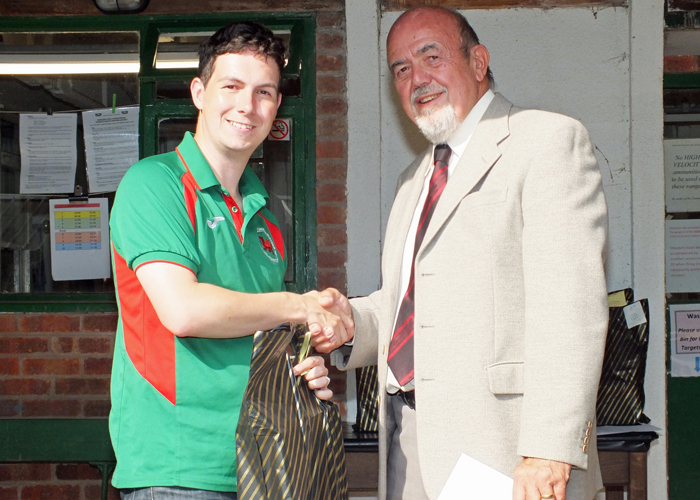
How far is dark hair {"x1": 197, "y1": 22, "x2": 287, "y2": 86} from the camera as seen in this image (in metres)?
2.15

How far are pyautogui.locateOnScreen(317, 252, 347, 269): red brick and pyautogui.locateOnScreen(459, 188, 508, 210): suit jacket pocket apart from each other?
1935mm

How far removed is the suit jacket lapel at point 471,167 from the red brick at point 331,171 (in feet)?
5.90

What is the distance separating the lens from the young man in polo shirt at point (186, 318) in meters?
1.83

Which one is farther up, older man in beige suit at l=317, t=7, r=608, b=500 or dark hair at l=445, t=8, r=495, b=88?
dark hair at l=445, t=8, r=495, b=88

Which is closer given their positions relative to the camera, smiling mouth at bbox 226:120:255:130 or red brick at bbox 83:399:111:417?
smiling mouth at bbox 226:120:255:130

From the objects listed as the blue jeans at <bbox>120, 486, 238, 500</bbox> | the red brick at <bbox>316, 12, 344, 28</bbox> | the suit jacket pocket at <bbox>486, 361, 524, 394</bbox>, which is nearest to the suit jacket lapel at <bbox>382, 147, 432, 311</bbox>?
the suit jacket pocket at <bbox>486, 361, 524, 394</bbox>

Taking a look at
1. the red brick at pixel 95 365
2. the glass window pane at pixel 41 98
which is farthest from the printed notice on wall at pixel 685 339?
the glass window pane at pixel 41 98

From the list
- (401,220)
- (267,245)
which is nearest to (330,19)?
(401,220)

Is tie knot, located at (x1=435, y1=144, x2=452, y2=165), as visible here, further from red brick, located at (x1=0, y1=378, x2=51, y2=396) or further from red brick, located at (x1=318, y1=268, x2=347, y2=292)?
red brick, located at (x1=0, y1=378, x2=51, y2=396)

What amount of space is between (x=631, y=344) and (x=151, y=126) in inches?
113

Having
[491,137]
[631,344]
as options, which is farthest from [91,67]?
[631,344]

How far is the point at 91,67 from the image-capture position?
419cm

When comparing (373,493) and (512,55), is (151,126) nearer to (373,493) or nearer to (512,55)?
(512,55)

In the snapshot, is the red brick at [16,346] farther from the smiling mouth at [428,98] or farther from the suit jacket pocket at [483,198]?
the suit jacket pocket at [483,198]
